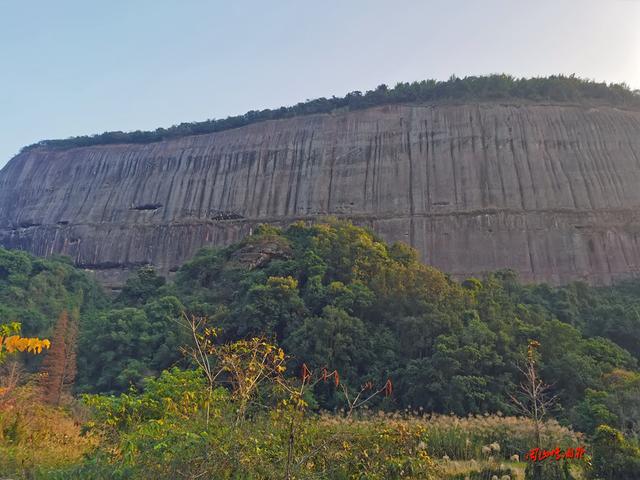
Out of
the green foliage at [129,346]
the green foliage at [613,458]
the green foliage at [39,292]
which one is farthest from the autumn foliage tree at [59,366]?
the green foliage at [613,458]

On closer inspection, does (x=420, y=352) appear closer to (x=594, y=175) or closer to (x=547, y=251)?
A: (x=547, y=251)

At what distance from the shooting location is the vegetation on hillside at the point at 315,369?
240 inches

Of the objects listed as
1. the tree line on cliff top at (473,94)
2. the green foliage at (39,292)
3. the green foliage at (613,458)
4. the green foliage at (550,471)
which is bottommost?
the green foliage at (550,471)

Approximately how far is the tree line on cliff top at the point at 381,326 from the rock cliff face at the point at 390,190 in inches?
190

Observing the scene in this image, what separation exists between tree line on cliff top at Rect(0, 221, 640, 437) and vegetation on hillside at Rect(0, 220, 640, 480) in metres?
0.06

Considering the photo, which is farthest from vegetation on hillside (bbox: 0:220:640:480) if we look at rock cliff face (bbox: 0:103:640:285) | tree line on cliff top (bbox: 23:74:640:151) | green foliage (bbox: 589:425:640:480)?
tree line on cliff top (bbox: 23:74:640:151)

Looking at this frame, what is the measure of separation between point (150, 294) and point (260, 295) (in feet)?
31.5

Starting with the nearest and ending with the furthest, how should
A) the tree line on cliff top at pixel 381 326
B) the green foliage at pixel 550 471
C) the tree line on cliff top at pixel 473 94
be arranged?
the green foliage at pixel 550 471 < the tree line on cliff top at pixel 381 326 < the tree line on cliff top at pixel 473 94

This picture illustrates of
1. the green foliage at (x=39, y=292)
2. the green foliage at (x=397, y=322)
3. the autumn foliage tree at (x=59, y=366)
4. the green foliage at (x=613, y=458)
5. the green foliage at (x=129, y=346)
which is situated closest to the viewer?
the green foliage at (x=613, y=458)

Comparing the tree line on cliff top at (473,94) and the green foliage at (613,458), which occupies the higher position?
the tree line on cliff top at (473,94)

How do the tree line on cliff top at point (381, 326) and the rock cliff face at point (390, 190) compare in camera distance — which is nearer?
the tree line on cliff top at point (381, 326)

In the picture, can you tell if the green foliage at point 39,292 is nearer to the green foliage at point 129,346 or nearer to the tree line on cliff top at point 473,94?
the green foliage at point 129,346

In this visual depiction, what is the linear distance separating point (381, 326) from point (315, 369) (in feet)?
9.99

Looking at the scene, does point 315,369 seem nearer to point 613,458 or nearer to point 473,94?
point 613,458
